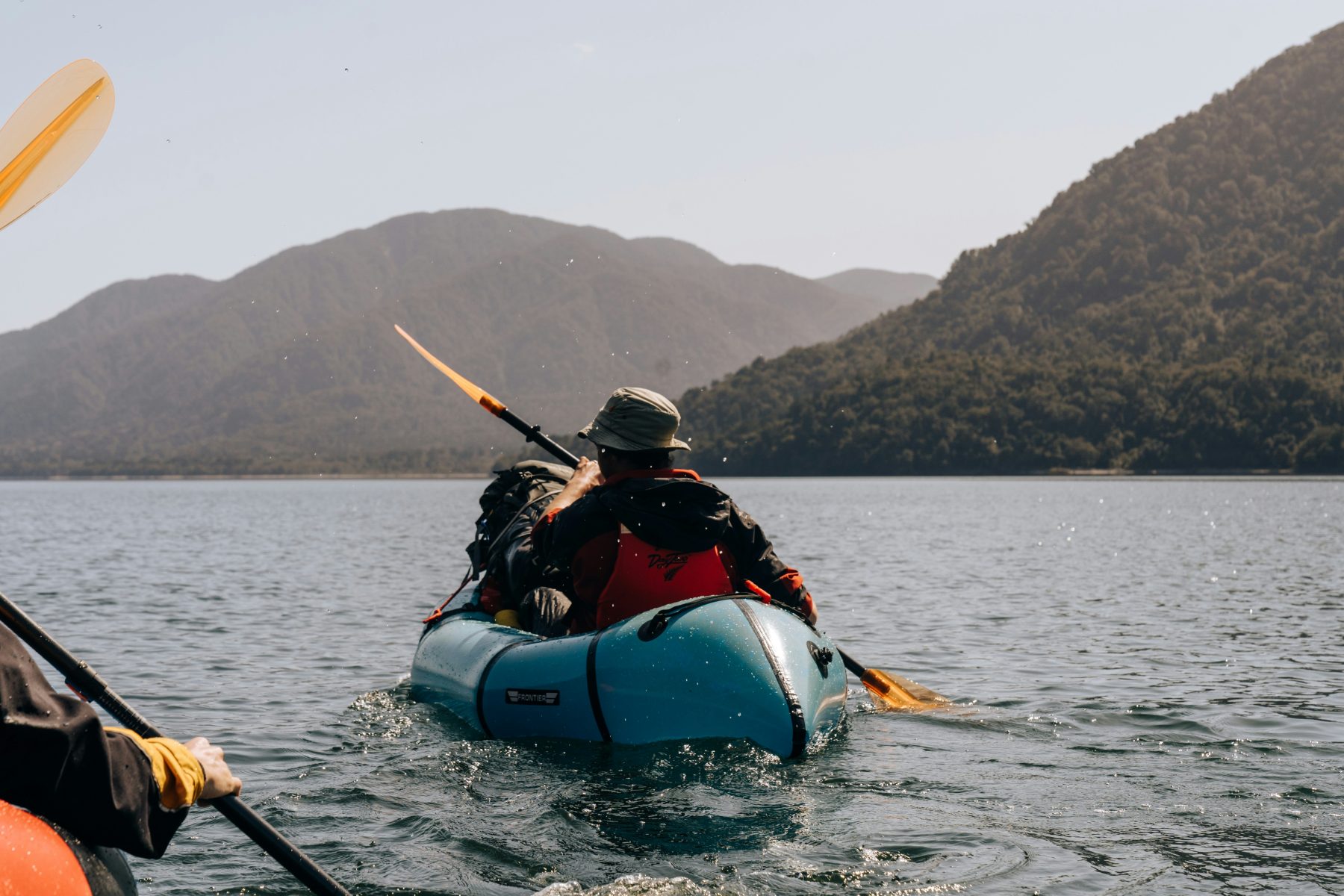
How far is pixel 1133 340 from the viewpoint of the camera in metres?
123

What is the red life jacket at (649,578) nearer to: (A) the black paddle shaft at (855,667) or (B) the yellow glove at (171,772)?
(A) the black paddle shaft at (855,667)

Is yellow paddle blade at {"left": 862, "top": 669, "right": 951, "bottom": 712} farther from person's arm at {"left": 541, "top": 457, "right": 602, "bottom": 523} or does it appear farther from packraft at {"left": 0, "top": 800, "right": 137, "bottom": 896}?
packraft at {"left": 0, "top": 800, "right": 137, "bottom": 896}

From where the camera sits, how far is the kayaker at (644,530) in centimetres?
720

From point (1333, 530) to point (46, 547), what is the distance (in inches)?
1456

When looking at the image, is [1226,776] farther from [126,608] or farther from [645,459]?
[126,608]

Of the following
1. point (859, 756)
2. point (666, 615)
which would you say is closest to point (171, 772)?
point (666, 615)

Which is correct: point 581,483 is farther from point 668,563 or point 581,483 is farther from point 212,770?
point 212,770

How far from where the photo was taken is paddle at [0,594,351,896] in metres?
3.53

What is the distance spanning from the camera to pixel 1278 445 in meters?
85.5

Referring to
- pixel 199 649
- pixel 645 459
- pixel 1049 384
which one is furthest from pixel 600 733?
pixel 1049 384

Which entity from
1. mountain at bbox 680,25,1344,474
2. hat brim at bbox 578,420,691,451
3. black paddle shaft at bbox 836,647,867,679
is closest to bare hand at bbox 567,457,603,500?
hat brim at bbox 578,420,691,451

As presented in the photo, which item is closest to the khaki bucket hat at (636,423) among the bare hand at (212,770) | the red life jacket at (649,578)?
the red life jacket at (649,578)

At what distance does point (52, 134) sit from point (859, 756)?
583 cm

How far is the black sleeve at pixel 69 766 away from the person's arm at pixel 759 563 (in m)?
4.76
